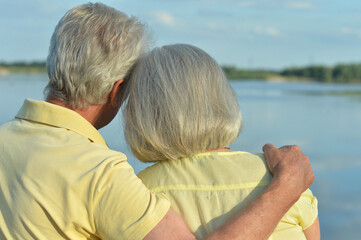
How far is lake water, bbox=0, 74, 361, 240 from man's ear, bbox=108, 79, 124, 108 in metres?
0.07

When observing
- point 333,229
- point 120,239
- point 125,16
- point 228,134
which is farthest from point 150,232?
point 333,229

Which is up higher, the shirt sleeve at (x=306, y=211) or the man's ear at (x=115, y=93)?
the man's ear at (x=115, y=93)

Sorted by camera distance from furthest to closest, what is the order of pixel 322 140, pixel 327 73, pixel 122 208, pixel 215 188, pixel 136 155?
pixel 327 73, pixel 322 140, pixel 136 155, pixel 215 188, pixel 122 208

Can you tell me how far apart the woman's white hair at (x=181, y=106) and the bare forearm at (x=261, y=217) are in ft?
0.69

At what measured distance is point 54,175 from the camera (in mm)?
1407

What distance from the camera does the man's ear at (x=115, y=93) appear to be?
168 cm

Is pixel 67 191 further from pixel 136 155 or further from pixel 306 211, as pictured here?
pixel 306 211

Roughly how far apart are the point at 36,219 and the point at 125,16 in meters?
0.67

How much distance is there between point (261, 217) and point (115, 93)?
591mm

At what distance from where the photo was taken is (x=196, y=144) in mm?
1566

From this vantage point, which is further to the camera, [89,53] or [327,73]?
[327,73]

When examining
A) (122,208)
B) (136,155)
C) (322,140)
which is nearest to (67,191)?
(122,208)

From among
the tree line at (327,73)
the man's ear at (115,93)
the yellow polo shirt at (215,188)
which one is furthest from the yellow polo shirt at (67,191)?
the tree line at (327,73)

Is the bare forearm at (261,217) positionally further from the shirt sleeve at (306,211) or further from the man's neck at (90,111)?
the man's neck at (90,111)
